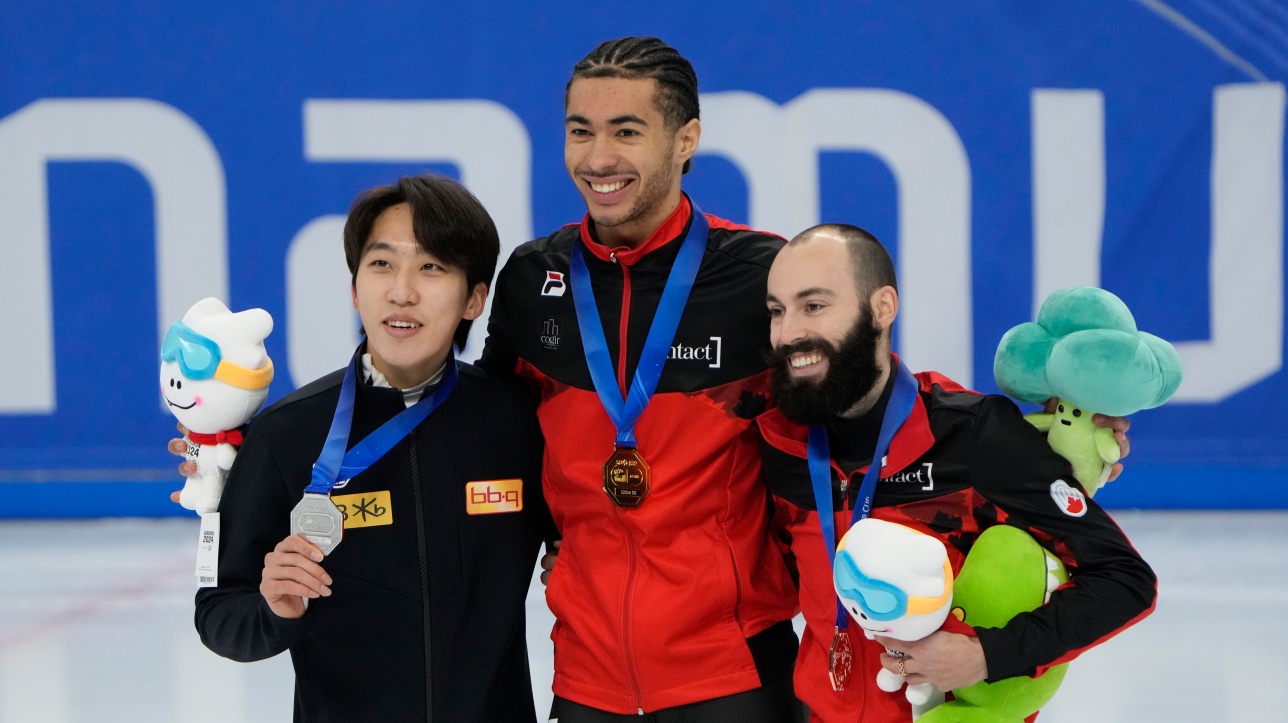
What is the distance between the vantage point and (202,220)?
580 cm

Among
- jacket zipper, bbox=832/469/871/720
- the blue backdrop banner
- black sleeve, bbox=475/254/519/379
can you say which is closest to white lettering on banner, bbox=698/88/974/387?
the blue backdrop banner

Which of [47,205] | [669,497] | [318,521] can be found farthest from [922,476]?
[47,205]

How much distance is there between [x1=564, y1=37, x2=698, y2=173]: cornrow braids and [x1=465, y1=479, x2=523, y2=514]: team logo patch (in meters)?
0.70

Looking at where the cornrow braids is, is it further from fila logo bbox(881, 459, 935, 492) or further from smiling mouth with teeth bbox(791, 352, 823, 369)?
fila logo bbox(881, 459, 935, 492)

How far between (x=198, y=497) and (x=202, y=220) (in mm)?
4140

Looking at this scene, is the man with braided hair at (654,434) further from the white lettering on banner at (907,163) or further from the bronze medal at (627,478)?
the white lettering on banner at (907,163)

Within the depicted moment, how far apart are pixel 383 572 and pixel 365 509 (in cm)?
11

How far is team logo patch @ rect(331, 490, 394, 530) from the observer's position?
195 centimetres

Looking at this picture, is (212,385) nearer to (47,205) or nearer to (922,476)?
(922,476)

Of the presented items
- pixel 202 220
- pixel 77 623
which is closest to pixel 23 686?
pixel 77 623

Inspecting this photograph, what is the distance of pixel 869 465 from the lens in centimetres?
188

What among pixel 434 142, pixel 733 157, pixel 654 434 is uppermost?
pixel 434 142

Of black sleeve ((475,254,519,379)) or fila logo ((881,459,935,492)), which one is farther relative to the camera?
black sleeve ((475,254,519,379))

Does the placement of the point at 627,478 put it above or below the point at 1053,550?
above
